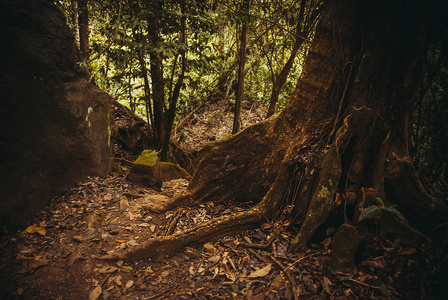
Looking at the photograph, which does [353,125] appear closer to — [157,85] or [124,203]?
[124,203]

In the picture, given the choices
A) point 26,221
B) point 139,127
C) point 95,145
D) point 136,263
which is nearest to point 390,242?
point 136,263

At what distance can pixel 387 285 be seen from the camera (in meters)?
2.05

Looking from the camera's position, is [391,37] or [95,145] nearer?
[391,37]

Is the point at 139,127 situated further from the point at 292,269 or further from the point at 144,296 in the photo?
the point at 292,269

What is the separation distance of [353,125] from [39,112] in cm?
439

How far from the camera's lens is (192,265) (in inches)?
106

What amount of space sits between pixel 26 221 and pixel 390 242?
4.56 metres

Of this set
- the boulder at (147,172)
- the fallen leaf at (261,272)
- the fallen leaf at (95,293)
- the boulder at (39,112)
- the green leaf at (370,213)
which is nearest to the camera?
the green leaf at (370,213)

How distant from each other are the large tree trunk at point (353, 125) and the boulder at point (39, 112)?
5.94ft

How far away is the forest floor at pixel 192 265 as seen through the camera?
2.10 m

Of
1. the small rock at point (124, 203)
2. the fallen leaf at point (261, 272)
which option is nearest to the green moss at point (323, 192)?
the fallen leaf at point (261, 272)

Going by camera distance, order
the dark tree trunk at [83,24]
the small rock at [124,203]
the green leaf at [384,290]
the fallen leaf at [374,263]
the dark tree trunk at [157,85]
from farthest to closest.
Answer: the dark tree trunk at [83,24]
the dark tree trunk at [157,85]
the small rock at [124,203]
the fallen leaf at [374,263]
the green leaf at [384,290]

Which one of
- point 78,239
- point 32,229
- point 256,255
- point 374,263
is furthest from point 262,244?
point 32,229

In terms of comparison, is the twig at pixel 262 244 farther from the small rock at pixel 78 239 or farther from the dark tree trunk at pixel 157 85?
the dark tree trunk at pixel 157 85
